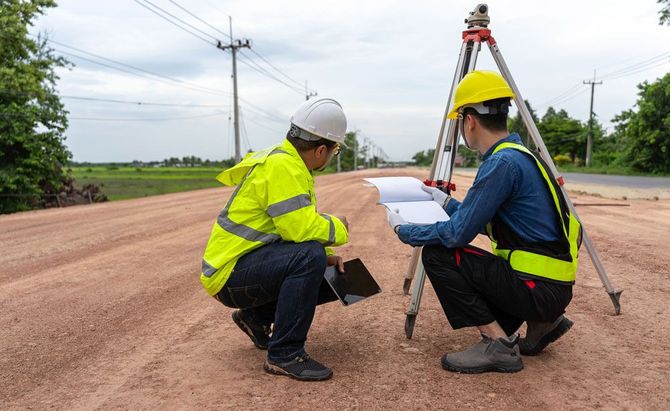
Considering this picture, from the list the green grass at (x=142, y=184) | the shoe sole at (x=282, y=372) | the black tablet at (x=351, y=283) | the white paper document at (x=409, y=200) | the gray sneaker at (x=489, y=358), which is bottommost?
the green grass at (x=142, y=184)

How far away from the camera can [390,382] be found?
118 inches

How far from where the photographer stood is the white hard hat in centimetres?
313

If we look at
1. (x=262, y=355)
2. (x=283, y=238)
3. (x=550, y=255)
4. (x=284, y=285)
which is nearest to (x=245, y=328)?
(x=262, y=355)

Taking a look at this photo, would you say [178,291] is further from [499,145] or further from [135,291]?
[499,145]

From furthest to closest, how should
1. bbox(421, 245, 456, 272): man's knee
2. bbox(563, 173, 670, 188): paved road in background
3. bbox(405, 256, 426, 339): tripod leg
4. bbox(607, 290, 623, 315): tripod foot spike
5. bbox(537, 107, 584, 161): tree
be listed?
1. bbox(537, 107, 584, 161): tree
2. bbox(563, 173, 670, 188): paved road in background
3. bbox(607, 290, 623, 315): tripod foot spike
4. bbox(405, 256, 426, 339): tripod leg
5. bbox(421, 245, 456, 272): man's knee

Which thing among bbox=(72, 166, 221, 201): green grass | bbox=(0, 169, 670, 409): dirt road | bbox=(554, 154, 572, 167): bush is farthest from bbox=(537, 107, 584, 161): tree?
bbox=(0, 169, 670, 409): dirt road

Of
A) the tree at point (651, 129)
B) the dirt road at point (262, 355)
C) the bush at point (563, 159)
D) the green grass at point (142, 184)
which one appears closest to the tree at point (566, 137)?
the bush at point (563, 159)

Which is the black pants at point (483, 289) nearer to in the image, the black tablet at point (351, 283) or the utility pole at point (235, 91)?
the black tablet at point (351, 283)

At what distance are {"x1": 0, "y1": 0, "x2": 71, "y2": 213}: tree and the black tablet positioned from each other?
53.1 ft

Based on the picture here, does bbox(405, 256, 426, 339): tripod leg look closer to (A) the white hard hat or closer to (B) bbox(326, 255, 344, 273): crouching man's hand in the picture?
(B) bbox(326, 255, 344, 273): crouching man's hand

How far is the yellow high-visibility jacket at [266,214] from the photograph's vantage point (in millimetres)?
2930

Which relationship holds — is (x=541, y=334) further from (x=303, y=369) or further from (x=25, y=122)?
(x=25, y=122)

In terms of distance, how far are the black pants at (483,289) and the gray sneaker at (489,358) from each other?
0.15 metres

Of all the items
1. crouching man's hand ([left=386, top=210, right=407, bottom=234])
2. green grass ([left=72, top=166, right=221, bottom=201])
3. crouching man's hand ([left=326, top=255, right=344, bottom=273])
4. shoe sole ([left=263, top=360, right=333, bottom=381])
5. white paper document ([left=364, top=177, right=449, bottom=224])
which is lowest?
green grass ([left=72, top=166, right=221, bottom=201])
